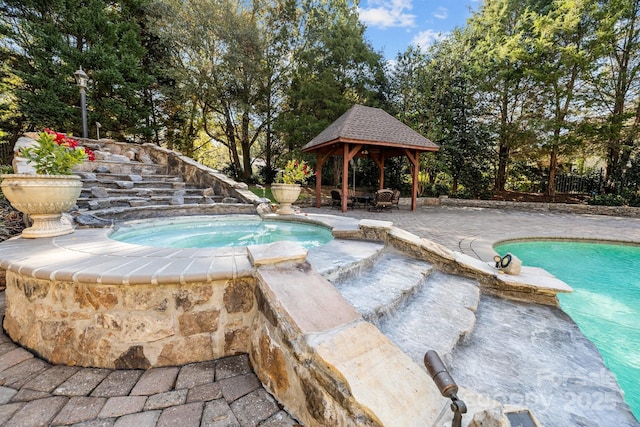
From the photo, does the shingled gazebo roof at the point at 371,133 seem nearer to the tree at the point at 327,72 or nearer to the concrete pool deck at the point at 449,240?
the tree at the point at 327,72

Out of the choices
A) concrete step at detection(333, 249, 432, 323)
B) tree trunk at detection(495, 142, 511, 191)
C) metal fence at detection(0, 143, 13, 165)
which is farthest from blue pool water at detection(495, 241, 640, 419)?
metal fence at detection(0, 143, 13, 165)

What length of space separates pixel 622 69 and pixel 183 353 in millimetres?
17669

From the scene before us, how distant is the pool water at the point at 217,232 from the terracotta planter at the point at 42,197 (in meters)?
0.73

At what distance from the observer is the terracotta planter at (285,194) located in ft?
16.9

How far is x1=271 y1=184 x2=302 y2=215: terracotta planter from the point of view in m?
5.14

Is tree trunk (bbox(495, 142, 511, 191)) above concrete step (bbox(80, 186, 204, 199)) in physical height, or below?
above

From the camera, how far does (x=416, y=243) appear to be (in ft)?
10.8

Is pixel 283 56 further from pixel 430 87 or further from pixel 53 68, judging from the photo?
pixel 53 68

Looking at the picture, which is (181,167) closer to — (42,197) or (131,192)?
(131,192)

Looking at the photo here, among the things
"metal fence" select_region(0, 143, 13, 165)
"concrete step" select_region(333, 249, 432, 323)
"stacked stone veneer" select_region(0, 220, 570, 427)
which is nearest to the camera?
"stacked stone veneer" select_region(0, 220, 570, 427)

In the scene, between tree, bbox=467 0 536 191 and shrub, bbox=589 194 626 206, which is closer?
shrub, bbox=589 194 626 206

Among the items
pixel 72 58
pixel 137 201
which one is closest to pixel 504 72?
pixel 137 201

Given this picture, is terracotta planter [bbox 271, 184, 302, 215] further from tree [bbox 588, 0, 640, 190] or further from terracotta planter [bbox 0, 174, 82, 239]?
tree [bbox 588, 0, 640, 190]

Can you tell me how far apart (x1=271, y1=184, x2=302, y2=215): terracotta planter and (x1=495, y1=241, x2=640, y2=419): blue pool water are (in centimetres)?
416
